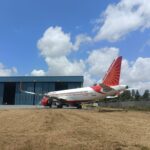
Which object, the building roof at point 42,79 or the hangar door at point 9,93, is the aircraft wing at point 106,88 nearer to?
the building roof at point 42,79

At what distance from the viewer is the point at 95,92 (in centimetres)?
5741

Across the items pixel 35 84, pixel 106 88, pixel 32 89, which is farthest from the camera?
pixel 35 84

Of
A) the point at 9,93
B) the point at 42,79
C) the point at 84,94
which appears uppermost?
the point at 42,79

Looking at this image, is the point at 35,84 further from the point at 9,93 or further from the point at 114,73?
the point at 114,73

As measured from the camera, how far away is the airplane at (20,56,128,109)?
51375mm

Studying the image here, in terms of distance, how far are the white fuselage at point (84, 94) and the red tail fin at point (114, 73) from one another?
111 cm

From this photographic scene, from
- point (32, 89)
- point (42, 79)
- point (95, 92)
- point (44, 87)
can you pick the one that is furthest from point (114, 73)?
point (32, 89)

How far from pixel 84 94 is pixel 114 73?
394 inches

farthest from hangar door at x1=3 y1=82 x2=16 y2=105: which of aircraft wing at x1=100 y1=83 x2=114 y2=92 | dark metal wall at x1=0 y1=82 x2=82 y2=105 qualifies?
aircraft wing at x1=100 y1=83 x2=114 y2=92

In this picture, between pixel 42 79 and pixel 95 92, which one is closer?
pixel 95 92

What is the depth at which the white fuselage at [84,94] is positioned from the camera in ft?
169

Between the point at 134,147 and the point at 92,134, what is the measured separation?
3598mm

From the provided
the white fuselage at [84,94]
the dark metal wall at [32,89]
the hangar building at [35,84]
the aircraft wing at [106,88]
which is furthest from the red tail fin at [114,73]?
the dark metal wall at [32,89]

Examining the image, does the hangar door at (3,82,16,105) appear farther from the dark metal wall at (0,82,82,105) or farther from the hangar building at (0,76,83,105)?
the dark metal wall at (0,82,82,105)
